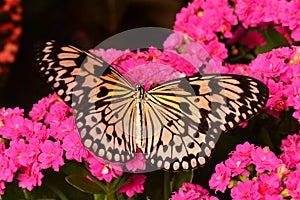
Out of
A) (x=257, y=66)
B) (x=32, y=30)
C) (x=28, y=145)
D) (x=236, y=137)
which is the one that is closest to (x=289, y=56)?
(x=257, y=66)

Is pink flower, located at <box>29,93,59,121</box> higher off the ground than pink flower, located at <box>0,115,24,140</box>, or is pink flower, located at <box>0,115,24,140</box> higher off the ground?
pink flower, located at <box>29,93,59,121</box>

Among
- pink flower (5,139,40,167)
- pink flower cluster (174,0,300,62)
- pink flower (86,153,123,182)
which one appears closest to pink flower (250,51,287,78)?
pink flower cluster (174,0,300,62)

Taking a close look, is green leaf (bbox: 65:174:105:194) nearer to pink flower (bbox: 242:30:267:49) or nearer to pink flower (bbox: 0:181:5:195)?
→ pink flower (bbox: 0:181:5:195)

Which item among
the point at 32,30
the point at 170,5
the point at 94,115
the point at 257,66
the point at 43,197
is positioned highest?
the point at 170,5

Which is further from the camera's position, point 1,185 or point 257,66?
point 257,66

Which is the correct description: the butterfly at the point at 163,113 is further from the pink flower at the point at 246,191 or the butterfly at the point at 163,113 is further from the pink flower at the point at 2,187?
the pink flower at the point at 2,187

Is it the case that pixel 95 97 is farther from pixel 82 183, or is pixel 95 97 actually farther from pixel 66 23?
pixel 66 23

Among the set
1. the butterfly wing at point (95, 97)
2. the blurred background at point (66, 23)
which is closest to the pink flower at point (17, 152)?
the butterfly wing at point (95, 97)

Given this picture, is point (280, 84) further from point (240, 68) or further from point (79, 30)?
point (79, 30)
